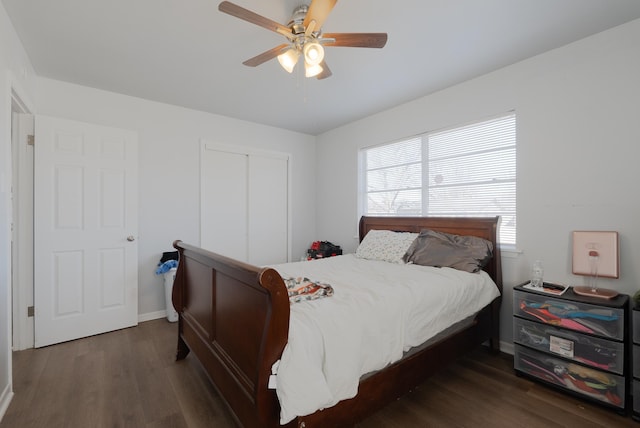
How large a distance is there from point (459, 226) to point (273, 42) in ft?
7.60

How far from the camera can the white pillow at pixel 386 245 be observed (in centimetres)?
287

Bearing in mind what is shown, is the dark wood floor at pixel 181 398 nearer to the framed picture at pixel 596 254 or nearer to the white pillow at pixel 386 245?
the framed picture at pixel 596 254

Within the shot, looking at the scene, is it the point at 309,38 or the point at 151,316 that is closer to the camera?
the point at 309,38

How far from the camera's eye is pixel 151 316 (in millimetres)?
3254

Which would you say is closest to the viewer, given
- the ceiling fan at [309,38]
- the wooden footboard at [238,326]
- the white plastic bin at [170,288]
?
the wooden footboard at [238,326]

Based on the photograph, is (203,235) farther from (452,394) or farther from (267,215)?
(452,394)

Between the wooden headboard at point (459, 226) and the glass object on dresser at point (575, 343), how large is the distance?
34 centimetres

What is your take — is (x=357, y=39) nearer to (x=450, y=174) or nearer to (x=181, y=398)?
(x=450, y=174)

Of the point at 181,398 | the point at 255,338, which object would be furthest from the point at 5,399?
the point at 255,338

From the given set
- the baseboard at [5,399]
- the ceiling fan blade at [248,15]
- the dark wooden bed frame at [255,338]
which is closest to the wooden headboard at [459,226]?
the dark wooden bed frame at [255,338]

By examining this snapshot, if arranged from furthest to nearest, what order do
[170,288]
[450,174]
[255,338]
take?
1. [170,288]
2. [450,174]
3. [255,338]

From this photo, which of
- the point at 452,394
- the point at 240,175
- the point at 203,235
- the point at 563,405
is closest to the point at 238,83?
the point at 240,175

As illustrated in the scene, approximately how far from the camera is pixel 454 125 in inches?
115

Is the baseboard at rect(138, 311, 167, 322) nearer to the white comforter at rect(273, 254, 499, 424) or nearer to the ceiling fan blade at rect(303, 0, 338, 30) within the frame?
the white comforter at rect(273, 254, 499, 424)
